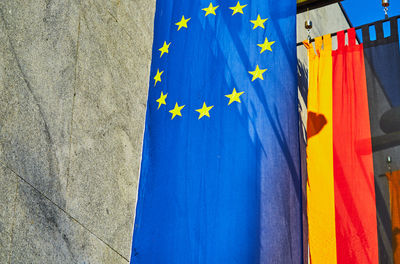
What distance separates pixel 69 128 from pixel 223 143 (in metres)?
1.59

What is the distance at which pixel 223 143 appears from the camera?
6.12 meters

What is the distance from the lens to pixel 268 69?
20.2ft

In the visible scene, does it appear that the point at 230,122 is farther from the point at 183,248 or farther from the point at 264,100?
the point at 183,248

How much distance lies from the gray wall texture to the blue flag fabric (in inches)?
21.7

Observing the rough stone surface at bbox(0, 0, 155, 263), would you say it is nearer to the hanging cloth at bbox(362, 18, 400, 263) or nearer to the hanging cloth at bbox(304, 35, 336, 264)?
the hanging cloth at bbox(304, 35, 336, 264)

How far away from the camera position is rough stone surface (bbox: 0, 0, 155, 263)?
566cm

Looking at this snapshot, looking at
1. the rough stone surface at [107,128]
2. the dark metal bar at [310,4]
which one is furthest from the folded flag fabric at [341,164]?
the rough stone surface at [107,128]

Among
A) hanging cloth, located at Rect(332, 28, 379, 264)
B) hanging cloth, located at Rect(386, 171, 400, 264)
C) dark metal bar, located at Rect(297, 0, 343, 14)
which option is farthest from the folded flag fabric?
dark metal bar, located at Rect(297, 0, 343, 14)

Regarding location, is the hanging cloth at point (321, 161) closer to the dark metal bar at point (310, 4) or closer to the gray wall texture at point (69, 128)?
the dark metal bar at point (310, 4)

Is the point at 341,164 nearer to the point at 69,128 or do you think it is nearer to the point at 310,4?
the point at 310,4

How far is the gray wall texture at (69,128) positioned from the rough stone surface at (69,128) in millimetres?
11

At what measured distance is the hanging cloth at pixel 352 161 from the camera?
17.9 feet

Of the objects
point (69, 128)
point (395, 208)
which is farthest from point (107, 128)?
point (395, 208)

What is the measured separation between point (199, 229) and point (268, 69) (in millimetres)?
1689
